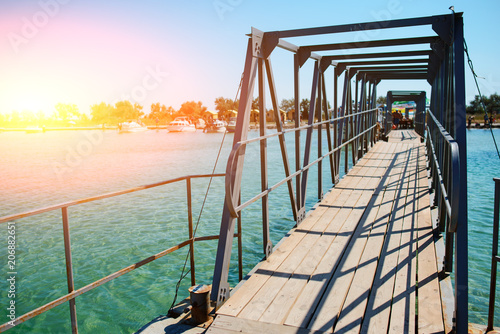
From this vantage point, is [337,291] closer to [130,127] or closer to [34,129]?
[130,127]

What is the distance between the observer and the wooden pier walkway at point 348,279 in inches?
109

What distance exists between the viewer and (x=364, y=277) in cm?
347

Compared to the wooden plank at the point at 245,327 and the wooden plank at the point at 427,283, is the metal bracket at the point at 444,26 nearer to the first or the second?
the wooden plank at the point at 427,283

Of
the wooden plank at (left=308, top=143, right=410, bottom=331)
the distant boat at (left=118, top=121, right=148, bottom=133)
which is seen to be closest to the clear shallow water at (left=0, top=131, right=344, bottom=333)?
the wooden plank at (left=308, top=143, right=410, bottom=331)

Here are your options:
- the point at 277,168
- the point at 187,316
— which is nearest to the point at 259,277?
the point at 187,316

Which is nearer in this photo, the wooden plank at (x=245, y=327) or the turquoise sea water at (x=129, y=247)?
the wooden plank at (x=245, y=327)

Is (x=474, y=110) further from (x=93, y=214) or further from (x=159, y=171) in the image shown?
(x=93, y=214)

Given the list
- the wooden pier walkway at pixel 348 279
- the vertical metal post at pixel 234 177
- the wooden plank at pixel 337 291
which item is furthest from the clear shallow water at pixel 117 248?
the wooden plank at pixel 337 291

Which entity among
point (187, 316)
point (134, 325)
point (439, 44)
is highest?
point (439, 44)

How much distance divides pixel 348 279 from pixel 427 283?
0.62 metres

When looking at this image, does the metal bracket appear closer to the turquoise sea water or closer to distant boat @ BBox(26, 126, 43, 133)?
the turquoise sea water

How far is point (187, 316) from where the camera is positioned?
3.09 metres

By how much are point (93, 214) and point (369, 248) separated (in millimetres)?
11831

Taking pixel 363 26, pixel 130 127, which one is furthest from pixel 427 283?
pixel 130 127
